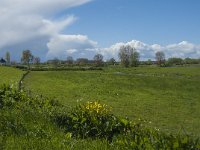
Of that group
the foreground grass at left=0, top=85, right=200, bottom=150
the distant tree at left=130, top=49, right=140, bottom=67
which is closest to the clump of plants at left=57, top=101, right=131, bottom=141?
the foreground grass at left=0, top=85, right=200, bottom=150

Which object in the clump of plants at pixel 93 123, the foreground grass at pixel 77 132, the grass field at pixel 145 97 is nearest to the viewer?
the foreground grass at pixel 77 132

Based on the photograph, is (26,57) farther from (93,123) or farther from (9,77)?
(93,123)

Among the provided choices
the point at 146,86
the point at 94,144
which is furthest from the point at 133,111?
the point at 146,86

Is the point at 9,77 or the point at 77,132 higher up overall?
the point at 77,132

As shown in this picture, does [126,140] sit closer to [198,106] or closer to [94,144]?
[94,144]

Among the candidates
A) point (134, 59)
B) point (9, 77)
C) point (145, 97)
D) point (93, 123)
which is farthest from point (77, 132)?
point (134, 59)

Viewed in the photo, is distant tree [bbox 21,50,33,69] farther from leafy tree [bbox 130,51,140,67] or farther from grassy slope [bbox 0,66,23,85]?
grassy slope [bbox 0,66,23,85]

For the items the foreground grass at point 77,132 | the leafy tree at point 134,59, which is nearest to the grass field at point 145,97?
the foreground grass at point 77,132

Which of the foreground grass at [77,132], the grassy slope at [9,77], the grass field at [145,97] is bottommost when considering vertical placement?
the grass field at [145,97]

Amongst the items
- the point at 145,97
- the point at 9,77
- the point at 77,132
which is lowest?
the point at 145,97

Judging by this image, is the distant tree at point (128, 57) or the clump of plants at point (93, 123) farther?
the distant tree at point (128, 57)

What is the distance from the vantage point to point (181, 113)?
31.6 metres

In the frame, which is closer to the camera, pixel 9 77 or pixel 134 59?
pixel 9 77

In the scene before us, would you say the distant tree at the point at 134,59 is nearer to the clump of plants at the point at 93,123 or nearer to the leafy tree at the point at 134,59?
the leafy tree at the point at 134,59
